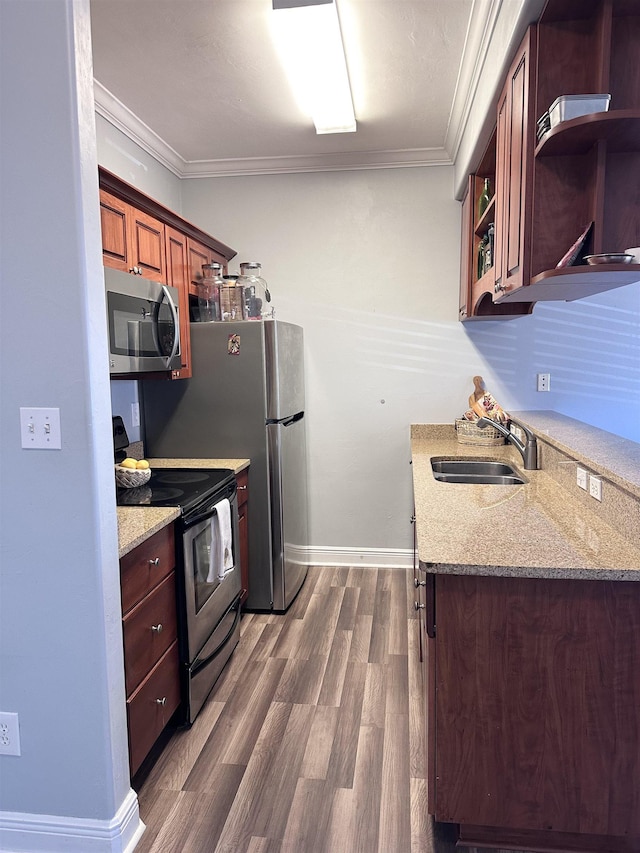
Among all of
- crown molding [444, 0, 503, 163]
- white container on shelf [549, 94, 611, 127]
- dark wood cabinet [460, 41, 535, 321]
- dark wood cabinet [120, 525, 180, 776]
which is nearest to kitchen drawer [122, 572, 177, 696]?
dark wood cabinet [120, 525, 180, 776]

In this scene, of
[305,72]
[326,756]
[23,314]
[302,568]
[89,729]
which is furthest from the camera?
[302,568]

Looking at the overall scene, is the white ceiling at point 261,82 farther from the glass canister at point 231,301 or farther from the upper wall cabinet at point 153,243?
the glass canister at point 231,301

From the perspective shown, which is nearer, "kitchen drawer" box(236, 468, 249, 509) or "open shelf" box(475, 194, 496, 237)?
"open shelf" box(475, 194, 496, 237)

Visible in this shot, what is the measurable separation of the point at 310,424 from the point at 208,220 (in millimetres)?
1477

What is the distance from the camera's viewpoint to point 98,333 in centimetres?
160

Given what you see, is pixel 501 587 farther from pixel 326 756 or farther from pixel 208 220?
pixel 208 220

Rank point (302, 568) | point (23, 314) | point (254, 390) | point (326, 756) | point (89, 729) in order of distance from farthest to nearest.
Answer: point (302, 568) < point (254, 390) < point (326, 756) < point (89, 729) < point (23, 314)

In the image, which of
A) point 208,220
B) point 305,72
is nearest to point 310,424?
point 208,220

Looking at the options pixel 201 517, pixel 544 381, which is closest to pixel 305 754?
pixel 201 517

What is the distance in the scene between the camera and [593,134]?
5.45 feet

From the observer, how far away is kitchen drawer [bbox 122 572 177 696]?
187cm

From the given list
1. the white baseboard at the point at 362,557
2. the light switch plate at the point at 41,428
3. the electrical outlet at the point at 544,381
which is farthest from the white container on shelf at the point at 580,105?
the white baseboard at the point at 362,557

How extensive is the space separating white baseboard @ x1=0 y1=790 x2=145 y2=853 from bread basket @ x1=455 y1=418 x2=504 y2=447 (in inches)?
98.1

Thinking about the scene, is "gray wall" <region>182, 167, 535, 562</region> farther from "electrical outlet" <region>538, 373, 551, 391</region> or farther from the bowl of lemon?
the bowl of lemon
